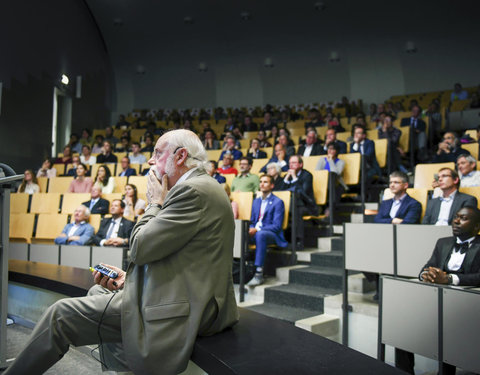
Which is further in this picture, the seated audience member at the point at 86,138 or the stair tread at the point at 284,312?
the seated audience member at the point at 86,138

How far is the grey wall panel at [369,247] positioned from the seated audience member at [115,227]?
181 cm

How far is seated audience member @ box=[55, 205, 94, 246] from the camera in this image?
398cm

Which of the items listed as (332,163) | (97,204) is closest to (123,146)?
(97,204)

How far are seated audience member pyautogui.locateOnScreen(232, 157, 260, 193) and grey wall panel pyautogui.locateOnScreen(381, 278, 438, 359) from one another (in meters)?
2.34

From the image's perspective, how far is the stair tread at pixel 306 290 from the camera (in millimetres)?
3188

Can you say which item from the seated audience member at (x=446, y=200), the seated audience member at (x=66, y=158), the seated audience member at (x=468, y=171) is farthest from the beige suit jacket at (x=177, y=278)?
the seated audience member at (x=66, y=158)

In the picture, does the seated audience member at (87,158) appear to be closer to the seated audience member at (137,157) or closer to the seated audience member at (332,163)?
the seated audience member at (137,157)

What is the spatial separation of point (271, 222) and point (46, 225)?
7.23 feet

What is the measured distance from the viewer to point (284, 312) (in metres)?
3.08

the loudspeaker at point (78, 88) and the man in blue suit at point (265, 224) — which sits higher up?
the loudspeaker at point (78, 88)

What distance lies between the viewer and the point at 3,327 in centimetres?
191

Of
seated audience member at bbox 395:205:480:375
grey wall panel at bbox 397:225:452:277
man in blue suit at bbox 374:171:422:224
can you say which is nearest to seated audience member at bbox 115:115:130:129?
man in blue suit at bbox 374:171:422:224

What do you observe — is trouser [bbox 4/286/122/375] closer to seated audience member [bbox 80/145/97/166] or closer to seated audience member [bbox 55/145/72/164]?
seated audience member [bbox 80/145/97/166]

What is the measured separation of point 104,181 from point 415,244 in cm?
376
